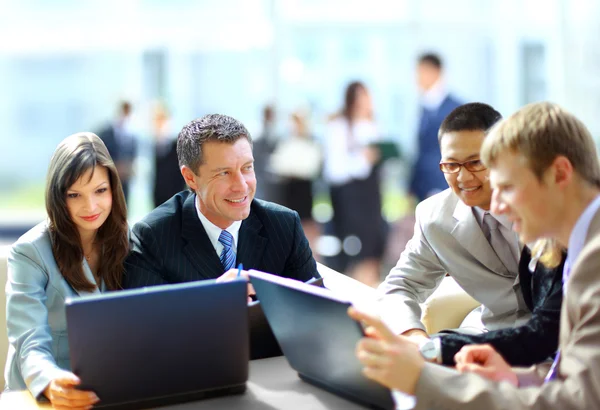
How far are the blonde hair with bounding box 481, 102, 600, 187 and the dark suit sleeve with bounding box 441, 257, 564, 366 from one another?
0.47 m

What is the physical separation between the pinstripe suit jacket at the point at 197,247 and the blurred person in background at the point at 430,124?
3.78 meters

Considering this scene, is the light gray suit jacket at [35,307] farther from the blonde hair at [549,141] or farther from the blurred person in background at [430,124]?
the blurred person in background at [430,124]

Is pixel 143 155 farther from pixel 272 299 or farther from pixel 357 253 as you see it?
pixel 272 299

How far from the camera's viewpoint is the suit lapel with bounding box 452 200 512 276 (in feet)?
7.87

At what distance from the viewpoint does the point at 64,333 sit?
7.47ft

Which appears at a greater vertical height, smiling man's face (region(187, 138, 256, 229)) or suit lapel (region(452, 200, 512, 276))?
smiling man's face (region(187, 138, 256, 229))

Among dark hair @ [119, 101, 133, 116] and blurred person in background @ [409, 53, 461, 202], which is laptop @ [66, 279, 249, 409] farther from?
dark hair @ [119, 101, 133, 116]

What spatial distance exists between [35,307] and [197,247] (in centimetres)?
51

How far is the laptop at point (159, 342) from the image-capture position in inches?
63.4

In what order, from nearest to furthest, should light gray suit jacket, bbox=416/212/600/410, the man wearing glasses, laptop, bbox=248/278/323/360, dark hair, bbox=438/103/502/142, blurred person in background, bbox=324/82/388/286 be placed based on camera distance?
light gray suit jacket, bbox=416/212/600/410 → laptop, bbox=248/278/323/360 → the man wearing glasses → dark hair, bbox=438/103/502/142 → blurred person in background, bbox=324/82/388/286

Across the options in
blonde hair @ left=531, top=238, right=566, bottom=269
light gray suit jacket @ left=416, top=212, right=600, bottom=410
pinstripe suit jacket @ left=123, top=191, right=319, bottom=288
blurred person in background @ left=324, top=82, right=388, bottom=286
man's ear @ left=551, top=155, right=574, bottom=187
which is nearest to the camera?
light gray suit jacket @ left=416, top=212, right=600, bottom=410

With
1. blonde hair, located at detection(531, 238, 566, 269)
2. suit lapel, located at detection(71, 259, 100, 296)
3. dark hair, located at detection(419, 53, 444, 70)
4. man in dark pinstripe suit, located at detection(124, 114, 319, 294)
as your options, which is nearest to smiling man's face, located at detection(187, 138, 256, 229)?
man in dark pinstripe suit, located at detection(124, 114, 319, 294)

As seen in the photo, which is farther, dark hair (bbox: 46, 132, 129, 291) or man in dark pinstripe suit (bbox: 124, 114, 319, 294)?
man in dark pinstripe suit (bbox: 124, 114, 319, 294)

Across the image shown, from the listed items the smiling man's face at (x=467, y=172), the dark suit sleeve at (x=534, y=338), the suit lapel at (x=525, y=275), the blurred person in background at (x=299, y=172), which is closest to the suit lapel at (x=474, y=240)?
the smiling man's face at (x=467, y=172)
